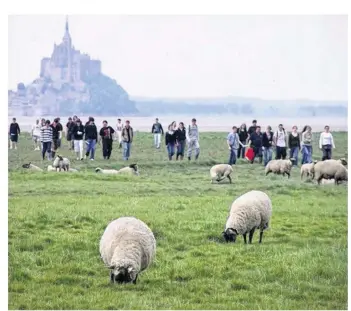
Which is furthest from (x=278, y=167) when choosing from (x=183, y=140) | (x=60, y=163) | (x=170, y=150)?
Answer: (x=60, y=163)

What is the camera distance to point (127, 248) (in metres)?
6.66

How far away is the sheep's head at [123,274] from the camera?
6.55m

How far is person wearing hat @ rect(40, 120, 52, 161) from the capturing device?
7.40 meters

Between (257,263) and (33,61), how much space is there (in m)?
2.93

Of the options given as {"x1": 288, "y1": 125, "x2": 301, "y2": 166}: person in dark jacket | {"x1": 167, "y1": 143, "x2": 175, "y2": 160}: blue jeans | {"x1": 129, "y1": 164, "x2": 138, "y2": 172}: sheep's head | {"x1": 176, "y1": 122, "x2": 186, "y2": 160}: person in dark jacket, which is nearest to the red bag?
{"x1": 288, "y1": 125, "x2": 301, "y2": 166}: person in dark jacket

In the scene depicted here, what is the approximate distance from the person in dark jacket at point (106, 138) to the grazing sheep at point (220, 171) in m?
1.06

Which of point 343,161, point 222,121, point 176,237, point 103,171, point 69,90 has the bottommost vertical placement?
point 176,237

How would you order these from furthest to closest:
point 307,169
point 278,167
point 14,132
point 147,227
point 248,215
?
point 307,169
point 278,167
point 248,215
point 14,132
point 147,227

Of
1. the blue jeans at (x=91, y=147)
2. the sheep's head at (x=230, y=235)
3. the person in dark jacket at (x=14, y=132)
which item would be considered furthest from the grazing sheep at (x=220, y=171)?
the person in dark jacket at (x=14, y=132)

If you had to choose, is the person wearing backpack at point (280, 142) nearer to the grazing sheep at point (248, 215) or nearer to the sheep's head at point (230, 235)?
the grazing sheep at point (248, 215)

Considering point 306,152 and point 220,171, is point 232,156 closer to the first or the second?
point 220,171

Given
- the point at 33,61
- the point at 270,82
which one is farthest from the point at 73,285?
the point at 270,82

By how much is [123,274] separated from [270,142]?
6.76 feet

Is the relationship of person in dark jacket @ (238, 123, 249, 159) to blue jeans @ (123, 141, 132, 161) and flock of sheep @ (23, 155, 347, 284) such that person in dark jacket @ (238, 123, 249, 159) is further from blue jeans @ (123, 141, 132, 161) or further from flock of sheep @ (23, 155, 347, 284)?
blue jeans @ (123, 141, 132, 161)
